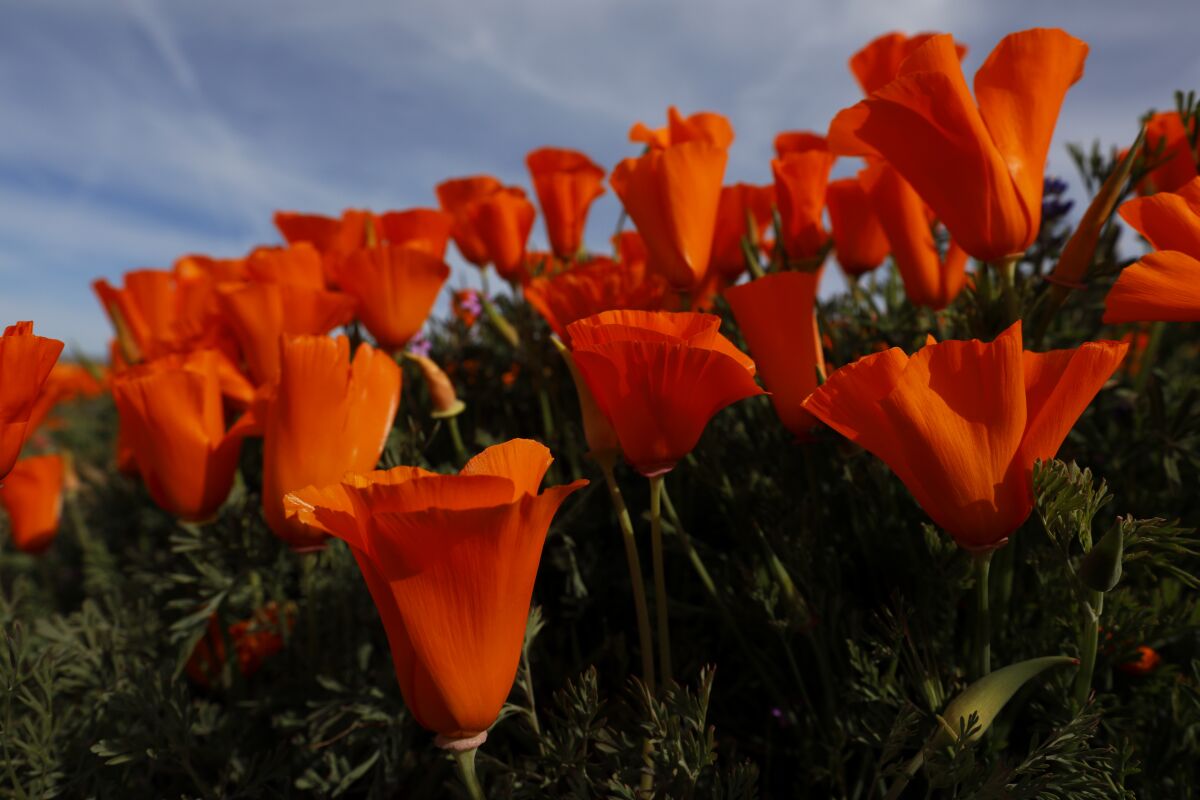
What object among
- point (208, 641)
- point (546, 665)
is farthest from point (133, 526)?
point (546, 665)

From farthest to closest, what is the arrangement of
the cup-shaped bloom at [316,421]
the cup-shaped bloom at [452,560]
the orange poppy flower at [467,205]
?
the orange poppy flower at [467,205] < the cup-shaped bloom at [316,421] < the cup-shaped bloom at [452,560]

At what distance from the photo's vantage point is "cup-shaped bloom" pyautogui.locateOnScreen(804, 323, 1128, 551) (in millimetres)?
708

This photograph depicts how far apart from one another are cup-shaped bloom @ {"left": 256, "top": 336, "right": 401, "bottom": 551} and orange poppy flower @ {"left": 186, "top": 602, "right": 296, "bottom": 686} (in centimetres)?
57

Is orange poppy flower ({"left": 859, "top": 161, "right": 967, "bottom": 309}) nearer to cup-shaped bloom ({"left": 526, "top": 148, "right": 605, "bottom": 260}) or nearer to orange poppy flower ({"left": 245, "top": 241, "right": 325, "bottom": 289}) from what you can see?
cup-shaped bloom ({"left": 526, "top": 148, "right": 605, "bottom": 260})

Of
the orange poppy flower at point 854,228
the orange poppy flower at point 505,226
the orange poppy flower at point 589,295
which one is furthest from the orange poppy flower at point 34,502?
the orange poppy flower at point 854,228

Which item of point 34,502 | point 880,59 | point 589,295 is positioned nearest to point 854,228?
point 880,59

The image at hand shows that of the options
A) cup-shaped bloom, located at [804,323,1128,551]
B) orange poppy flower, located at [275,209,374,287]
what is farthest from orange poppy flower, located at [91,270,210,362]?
cup-shaped bloom, located at [804,323,1128,551]

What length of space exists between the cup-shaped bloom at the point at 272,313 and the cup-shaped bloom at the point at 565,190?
0.54 metres

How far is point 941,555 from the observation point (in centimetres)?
98

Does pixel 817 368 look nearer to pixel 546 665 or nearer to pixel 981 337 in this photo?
pixel 981 337

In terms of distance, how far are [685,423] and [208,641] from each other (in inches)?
45.5

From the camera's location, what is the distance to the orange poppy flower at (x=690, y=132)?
4.55ft

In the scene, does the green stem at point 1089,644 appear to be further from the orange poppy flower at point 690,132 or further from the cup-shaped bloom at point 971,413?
the orange poppy flower at point 690,132

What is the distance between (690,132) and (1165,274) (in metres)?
0.80
